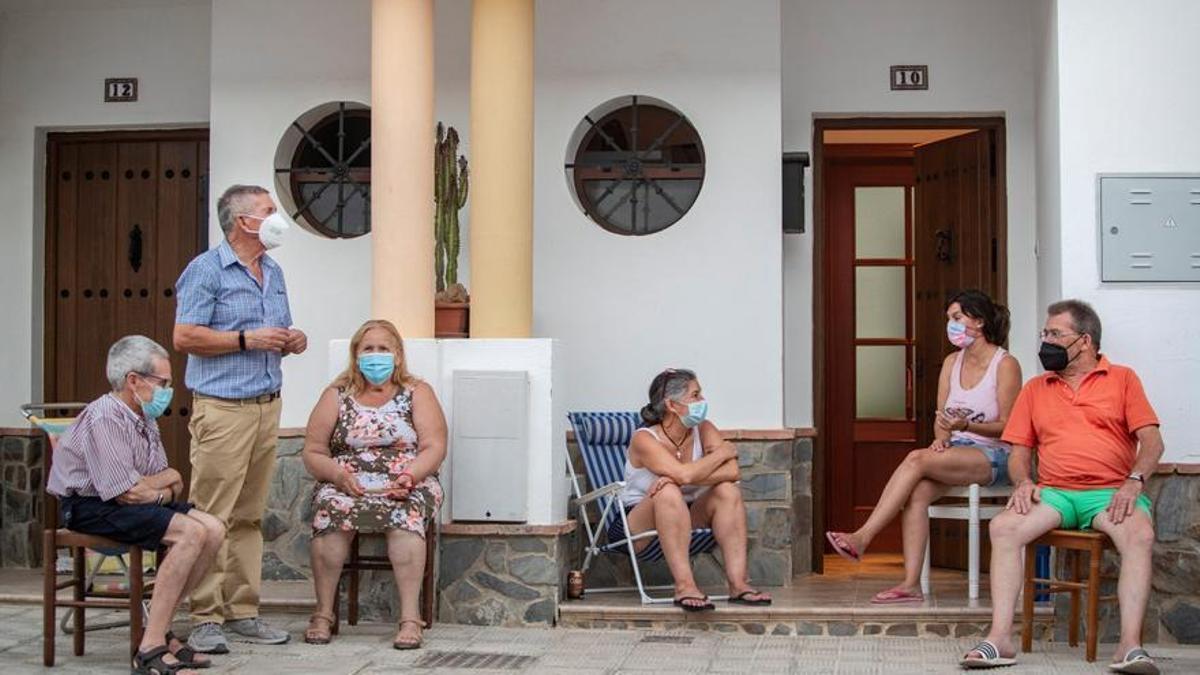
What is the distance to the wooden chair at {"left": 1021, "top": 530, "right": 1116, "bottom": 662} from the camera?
251 inches

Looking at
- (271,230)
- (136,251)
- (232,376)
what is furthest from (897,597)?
(136,251)

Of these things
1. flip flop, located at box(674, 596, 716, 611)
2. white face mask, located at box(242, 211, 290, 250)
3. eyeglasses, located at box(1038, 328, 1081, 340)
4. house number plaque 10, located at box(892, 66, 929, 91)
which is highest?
house number plaque 10, located at box(892, 66, 929, 91)

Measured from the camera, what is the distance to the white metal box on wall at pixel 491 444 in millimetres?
7363

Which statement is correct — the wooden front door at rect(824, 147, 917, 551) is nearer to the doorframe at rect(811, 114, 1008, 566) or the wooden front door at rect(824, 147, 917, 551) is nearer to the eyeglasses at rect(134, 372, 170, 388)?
the doorframe at rect(811, 114, 1008, 566)

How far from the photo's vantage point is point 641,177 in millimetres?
8508

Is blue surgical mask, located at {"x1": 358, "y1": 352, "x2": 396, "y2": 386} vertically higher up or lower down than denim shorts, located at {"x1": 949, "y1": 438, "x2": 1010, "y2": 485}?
higher up

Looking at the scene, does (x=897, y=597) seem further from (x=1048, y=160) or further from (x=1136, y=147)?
(x=1136, y=147)

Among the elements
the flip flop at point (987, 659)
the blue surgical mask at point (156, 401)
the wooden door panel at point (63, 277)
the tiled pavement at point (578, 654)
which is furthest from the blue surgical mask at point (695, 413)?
the wooden door panel at point (63, 277)

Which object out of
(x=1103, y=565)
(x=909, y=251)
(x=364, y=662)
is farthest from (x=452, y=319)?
(x=909, y=251)

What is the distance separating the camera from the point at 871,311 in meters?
10.2

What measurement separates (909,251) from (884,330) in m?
0.49

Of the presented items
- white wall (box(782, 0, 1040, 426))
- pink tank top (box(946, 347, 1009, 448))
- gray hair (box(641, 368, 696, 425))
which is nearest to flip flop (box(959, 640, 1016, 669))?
pink tank top (box(946, 347, 1009, 448))

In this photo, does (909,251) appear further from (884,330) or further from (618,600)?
(618,600)

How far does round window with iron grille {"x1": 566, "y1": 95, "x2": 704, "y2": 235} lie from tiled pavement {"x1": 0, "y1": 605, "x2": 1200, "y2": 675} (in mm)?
2227
